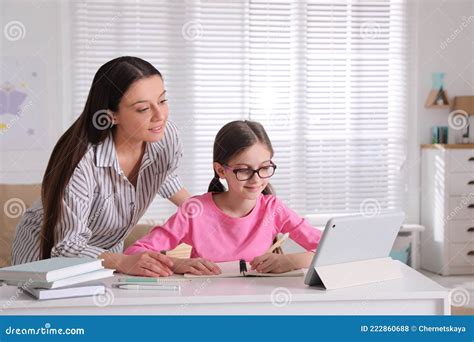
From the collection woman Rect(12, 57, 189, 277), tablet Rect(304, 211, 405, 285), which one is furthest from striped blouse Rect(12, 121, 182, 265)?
tablet Rect(304, 211, 405, 285)

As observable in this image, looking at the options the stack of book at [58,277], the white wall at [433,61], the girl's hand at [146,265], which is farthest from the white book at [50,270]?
the white wall at [433,61]

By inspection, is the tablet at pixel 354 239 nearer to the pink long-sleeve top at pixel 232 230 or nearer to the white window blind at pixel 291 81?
the pink long-sleeve top at pixel 232 230

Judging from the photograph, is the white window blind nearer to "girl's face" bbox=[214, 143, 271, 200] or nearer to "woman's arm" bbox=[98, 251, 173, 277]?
"girl's face" bbox=[214, 143, 271, 200]

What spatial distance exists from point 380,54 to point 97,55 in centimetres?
182

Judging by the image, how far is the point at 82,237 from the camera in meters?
1.95

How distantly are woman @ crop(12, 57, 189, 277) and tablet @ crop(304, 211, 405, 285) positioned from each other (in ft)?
1.24

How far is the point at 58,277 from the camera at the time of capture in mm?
1497

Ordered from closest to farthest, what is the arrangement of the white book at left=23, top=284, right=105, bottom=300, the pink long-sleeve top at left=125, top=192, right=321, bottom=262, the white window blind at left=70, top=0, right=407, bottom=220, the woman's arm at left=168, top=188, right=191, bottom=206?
1. the white book at left=23, top=284, right=105, bottom=300
2. the pink long-sleeve top at left=125, top=192, right=321, bottom=262
3. the woman's arm at left=168, top=188, right=191, bottom=206
4. the white window blind at left=70, top=0, right=407, bottom=220

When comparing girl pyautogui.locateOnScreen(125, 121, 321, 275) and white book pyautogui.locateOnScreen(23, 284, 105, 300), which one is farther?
girl pyautogui.locateOnScreen(125, 121, 321, 275)

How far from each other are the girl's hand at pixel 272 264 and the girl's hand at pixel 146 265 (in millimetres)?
204

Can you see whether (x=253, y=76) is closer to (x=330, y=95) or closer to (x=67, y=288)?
(x=330, y=95)

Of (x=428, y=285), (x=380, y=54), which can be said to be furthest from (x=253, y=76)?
(x=428, y=285)

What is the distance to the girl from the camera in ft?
6.47

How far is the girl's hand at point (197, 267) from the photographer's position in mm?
1736
